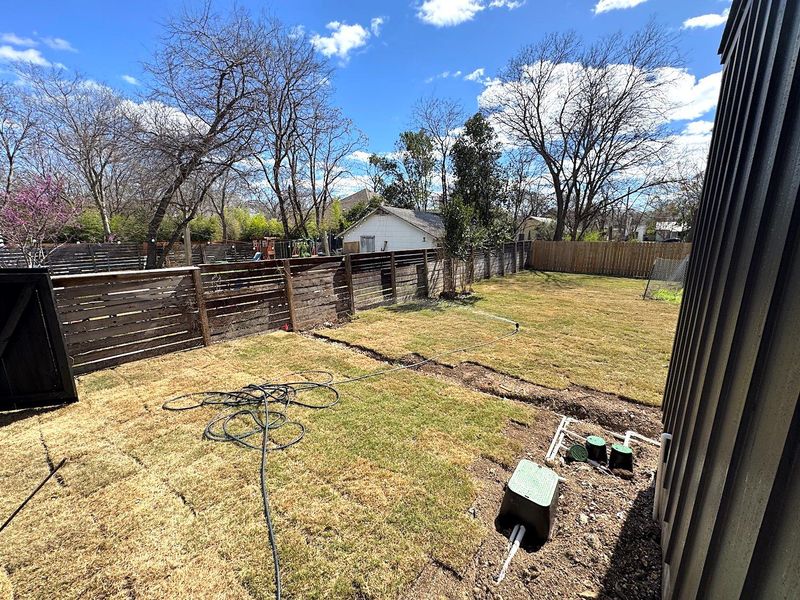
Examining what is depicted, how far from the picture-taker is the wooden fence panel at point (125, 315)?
409 centimetres

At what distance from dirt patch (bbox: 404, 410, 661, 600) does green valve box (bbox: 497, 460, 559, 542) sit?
0.27 ft

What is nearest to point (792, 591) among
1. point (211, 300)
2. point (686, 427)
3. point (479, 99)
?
point (686, 427)

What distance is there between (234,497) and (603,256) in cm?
1833

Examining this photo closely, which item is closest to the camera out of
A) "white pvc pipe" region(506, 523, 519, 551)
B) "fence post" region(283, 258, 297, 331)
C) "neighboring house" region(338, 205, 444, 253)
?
"white pvc pipe" region(506, 523, 519, 551)

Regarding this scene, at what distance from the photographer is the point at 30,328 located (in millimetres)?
3363

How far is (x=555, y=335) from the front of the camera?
6242 mm

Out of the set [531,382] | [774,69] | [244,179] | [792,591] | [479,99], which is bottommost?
[531,382]

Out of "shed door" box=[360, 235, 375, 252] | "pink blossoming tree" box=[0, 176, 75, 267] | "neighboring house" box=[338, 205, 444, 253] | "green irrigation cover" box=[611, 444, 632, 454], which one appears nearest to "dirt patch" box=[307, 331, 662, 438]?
"green irrigation cover" box=[611, 444, 632, 454]

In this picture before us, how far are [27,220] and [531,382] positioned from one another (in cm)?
1848

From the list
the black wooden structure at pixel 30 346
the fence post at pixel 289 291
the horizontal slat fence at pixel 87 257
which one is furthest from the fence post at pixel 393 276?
the horizontal slat fence at pixel 87 257

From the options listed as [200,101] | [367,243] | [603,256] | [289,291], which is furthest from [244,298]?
[603,256]

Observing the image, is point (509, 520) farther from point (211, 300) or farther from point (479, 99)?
point (479, 99)

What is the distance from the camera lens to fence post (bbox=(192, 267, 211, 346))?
16.7 feet

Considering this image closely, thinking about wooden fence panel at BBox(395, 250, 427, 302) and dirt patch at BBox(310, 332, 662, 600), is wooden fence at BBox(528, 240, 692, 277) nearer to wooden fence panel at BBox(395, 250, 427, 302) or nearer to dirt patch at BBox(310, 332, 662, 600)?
wooden fence panel at BBox(395, 250, 427, 302)
